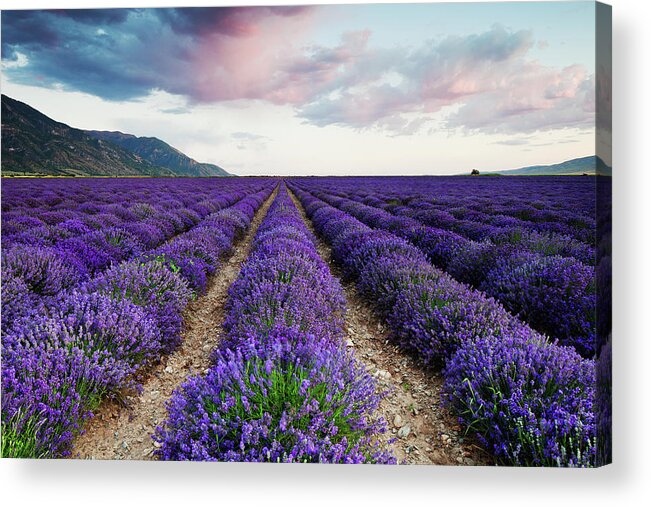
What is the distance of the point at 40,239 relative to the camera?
180 inches

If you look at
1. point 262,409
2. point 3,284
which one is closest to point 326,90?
point 262,409

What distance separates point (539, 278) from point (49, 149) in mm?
4539

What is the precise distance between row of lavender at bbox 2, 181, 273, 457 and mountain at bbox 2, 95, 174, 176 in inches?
37.7

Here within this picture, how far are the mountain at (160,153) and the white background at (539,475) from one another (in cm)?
264

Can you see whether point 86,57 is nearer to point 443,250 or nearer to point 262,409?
point 262,409

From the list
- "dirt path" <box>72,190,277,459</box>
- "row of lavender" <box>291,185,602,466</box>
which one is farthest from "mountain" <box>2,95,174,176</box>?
"row of lavender" <box>291,185,602,466</box>

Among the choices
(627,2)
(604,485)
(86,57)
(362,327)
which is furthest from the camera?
(362,327)

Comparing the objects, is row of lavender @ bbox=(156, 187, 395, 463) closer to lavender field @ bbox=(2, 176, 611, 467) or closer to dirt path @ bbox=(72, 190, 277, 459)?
lavender field @ bbox=(2, 176, 611, 467)

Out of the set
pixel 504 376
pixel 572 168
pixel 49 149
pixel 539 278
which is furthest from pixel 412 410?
pixel 49 149

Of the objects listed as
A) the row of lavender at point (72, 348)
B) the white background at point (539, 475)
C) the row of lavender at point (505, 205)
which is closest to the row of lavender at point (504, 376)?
the white background at point (539, 475)

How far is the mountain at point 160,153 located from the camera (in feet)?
11.9

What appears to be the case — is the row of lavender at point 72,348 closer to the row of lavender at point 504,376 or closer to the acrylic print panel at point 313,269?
the acrylic print panel at point 313,269

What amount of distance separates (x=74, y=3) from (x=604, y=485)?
17.2 ft

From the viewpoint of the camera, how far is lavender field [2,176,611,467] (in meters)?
2.00
